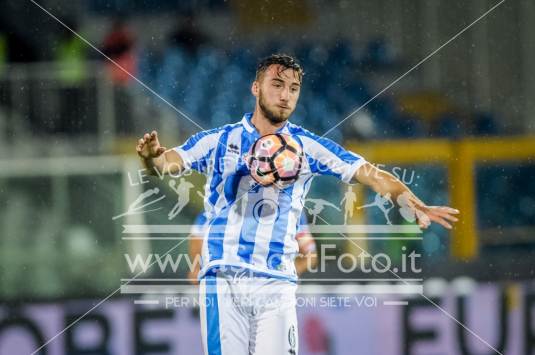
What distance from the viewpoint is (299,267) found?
3820mm

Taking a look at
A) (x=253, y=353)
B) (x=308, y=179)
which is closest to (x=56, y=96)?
(x=308, y=179)

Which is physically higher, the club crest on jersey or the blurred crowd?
the blurred crowd

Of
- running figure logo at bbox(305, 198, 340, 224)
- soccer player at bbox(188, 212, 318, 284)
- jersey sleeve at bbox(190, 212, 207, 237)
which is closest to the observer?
soccer player at bbox(188, 212, 318, 284)

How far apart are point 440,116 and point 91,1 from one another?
188 cm

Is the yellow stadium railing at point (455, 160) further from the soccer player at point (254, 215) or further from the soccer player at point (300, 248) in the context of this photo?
the soccer player at point (254, 215)

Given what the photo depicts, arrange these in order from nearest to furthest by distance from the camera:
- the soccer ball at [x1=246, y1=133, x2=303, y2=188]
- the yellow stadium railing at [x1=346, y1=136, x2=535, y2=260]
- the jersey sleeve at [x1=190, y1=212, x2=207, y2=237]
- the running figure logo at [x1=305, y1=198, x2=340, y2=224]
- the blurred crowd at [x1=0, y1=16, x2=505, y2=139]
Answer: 1. the soccer ball at [x1=246, y1=133, x2=303, y2=188]
2. the jersey sleeve at [x1=190, y1=212, x2=207, y2=237]
3. the running figure logo at [x1=305, y1=198, x2=340, y2=224]
4. the yellow stadium railing at [x1=346, y1=136, x2=535, y2=260]
5. the blurred crowd at [x1=0, y1=16, x2=505, y2=139]

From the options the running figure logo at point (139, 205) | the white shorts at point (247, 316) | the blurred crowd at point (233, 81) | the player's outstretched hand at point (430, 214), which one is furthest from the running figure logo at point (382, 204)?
the white shorts at point (247, 316)

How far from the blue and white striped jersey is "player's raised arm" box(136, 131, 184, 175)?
0.09ft

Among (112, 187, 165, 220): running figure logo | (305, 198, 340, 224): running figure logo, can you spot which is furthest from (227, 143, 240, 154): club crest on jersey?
(112, 187, 165, 220): running figure logo

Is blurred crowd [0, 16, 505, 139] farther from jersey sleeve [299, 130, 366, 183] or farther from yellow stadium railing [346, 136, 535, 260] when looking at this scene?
jersey sleeve [299, 130, 366, 183]

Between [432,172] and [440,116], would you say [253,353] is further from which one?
[440,116]

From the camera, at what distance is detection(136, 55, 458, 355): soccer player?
2.81 m

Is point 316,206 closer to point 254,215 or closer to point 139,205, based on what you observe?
point 139,205

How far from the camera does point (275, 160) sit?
10.0 feet
